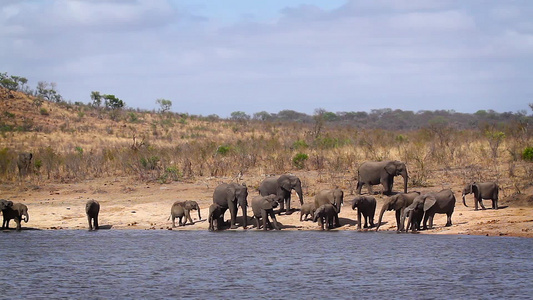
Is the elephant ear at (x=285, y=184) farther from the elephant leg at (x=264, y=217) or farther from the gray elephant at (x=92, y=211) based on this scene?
the gray elephant at (x=92, y=211)

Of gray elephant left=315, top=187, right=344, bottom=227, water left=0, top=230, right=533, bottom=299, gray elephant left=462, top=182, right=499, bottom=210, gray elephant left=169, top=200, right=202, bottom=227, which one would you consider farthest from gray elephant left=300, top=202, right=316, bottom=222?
gray elephant left=462, top=182, right=499, bottom=210

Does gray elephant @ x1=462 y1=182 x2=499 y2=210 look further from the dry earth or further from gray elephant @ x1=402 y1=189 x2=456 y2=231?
gray elephant @ x1=402 y1=189 x2=456 y2=231

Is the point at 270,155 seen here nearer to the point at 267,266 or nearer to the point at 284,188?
the point at 284,188

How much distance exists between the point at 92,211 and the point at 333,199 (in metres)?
7.06

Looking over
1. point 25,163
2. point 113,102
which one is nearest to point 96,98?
point 113,102

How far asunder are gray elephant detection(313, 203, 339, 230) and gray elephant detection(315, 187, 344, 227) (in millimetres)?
222

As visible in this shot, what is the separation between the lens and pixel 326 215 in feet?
67.5

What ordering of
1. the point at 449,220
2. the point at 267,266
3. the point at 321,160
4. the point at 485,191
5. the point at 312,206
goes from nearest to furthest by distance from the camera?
the point at 267,266 < the point at 449,220 < the point at 485,191 < the point at 312,206 < the point at 321,160

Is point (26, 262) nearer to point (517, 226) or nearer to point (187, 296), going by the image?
point (187, 296)

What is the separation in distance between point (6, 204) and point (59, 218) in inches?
103

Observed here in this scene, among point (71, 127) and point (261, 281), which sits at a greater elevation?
point (71, 127)

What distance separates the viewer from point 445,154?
29875mm

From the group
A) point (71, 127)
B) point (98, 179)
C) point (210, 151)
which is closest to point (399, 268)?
point (98, 179)

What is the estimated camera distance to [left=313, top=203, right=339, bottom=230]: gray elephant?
20.5 m
